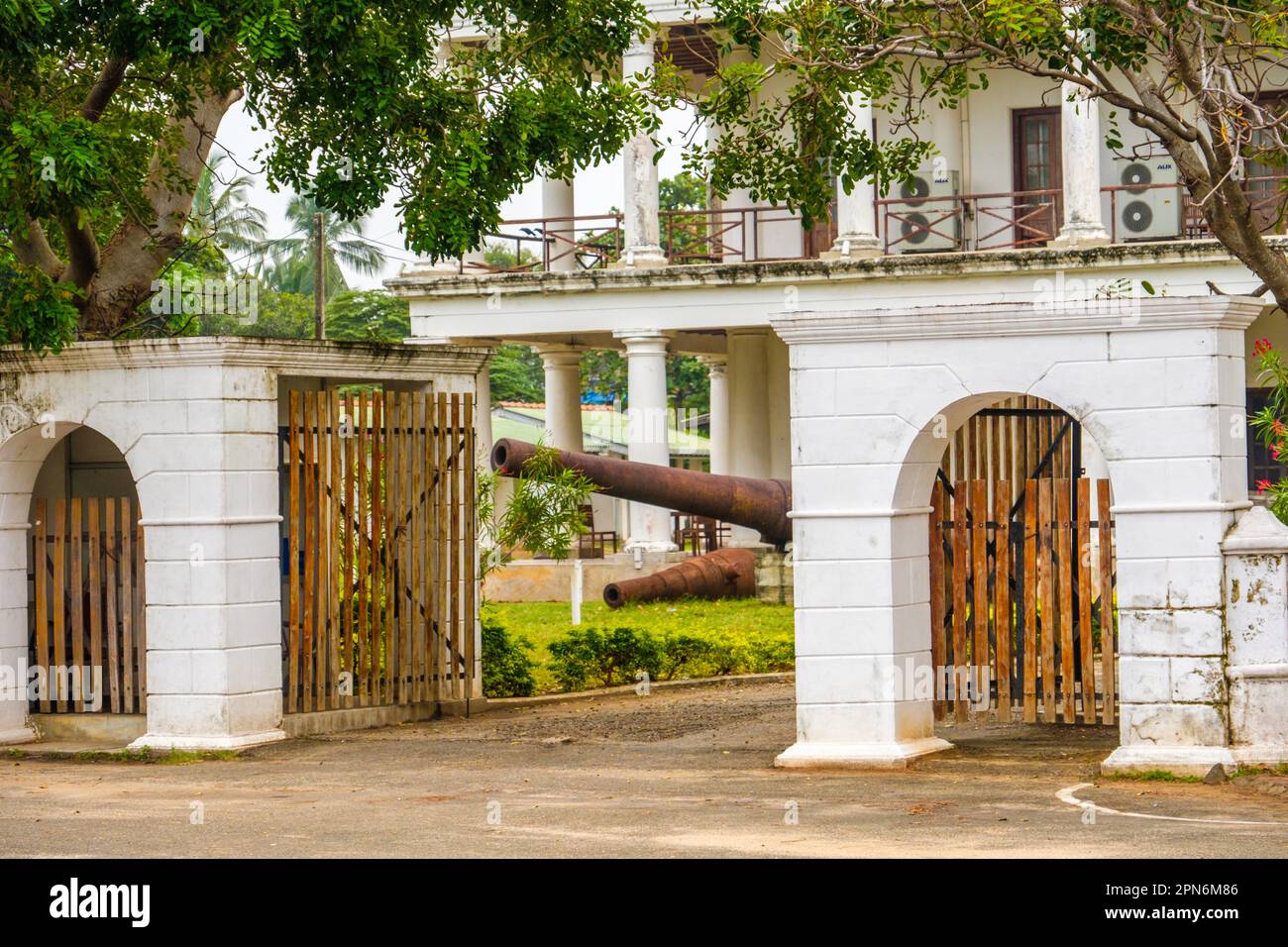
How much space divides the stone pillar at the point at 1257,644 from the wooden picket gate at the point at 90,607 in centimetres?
728

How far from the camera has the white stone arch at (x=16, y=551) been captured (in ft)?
46.6

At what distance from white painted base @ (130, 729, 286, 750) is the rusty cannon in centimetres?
1381

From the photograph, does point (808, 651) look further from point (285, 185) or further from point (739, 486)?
point (739, 486)

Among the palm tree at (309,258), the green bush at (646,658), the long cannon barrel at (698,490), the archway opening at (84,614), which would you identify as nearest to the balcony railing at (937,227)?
the long cannon barrel at (698,490)

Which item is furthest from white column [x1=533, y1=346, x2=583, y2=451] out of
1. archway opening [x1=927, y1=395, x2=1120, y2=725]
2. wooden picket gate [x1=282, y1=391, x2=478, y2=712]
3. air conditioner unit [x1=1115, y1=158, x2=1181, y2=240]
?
archway opening [x1=927, y1=395, x2=1120, y2=725]

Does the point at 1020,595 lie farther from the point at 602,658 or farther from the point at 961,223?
the point at 961,223

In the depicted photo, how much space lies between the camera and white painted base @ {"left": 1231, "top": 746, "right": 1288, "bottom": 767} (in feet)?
36.0

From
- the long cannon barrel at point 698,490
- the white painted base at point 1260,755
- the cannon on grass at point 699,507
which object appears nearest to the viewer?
the white painted base at point 1260,755

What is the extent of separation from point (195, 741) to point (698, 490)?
1308cm

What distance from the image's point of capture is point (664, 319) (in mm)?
30172

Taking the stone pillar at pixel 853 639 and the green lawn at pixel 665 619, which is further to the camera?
the green lawn at pixel 665 619

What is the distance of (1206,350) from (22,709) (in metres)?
8.55

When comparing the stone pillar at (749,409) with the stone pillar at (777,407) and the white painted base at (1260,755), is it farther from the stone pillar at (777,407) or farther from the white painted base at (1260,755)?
the white painted base at (1260,755)

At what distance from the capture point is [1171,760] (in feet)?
36.4
